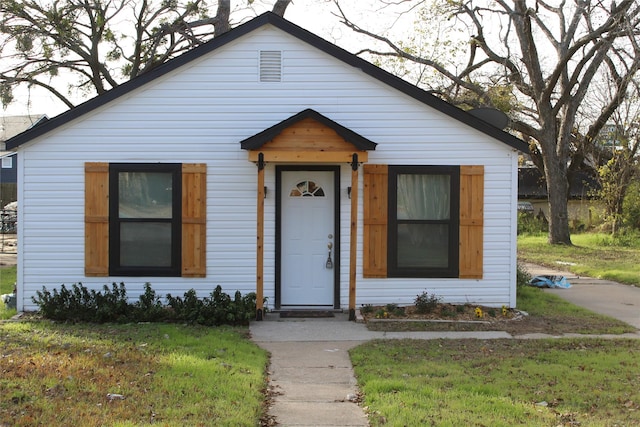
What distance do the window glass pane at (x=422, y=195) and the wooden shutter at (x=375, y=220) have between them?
10.2 inches

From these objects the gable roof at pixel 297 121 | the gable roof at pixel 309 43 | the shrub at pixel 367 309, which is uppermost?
the gable roof at pixel 309 43

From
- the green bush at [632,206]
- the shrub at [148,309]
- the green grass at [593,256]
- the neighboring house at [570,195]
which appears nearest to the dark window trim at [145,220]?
the shrub at [148,309]

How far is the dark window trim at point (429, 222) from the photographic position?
427 inches

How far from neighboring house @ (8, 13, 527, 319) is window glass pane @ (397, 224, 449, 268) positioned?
0.02 meters

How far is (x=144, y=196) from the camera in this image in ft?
35.4

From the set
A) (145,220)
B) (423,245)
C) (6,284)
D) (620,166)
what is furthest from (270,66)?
(620,166)

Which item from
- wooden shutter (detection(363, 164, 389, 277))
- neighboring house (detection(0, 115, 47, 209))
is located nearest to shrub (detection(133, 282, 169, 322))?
wooden shutter (detection(363, 164, 389, 277))

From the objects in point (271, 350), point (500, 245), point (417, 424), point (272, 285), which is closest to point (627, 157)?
point (500, 245)

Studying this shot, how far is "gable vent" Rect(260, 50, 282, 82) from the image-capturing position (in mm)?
10875

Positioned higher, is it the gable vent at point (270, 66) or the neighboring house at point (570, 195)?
A: the gable vent at point (270, 66)

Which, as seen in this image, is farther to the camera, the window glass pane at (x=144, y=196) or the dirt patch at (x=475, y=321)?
the window glass pane at (x=144, y=196)

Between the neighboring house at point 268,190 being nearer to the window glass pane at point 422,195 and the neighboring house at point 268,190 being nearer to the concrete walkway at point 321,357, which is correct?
the window glass pane at point 422,195

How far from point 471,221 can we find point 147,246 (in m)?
5.08

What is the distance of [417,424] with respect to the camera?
5.37 m
